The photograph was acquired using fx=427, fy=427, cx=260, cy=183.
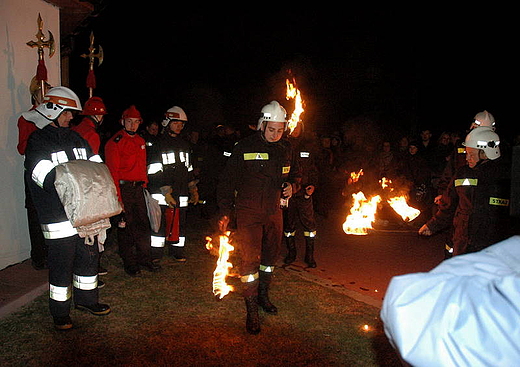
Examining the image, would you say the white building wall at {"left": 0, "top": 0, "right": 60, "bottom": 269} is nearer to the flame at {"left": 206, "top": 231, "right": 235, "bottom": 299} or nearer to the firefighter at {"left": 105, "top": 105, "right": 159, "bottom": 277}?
the firefighter at {"left": 105, "top": 105, "right": 159, "bottom": 277}

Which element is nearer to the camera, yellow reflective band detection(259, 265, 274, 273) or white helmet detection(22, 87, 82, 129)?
white helmet detection(22, 87, 82, 129)

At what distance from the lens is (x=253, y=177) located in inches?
191

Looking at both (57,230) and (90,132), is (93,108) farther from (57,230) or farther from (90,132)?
(57,230)

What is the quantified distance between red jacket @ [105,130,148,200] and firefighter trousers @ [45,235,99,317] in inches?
53.9

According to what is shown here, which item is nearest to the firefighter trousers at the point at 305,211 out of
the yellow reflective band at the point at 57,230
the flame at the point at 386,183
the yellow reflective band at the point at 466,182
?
the yellow reflective band at the point at 466,182

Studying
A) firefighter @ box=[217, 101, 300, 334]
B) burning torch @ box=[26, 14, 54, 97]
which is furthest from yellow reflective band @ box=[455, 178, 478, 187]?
burning torch @ box=[26, 14, 54, 97]

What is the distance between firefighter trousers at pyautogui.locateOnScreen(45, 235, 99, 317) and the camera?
14.3ft

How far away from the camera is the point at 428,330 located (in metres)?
1.30

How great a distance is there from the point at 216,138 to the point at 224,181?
239 inches

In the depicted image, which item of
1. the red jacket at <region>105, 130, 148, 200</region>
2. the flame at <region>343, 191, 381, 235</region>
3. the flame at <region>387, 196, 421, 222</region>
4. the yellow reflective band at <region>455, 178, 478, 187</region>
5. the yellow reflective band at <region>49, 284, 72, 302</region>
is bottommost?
the yellow reflective band at <region>49, 284, 72, 302</region>

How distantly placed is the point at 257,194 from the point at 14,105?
4.11m

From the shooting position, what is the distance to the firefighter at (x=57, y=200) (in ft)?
13.9

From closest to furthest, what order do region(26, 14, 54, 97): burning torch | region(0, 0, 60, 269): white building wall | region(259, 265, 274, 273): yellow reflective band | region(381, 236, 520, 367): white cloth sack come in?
region(381, 236, 520, 367): white cloth sack < region(259, 265, 274, 273): yellow reflective band < region(26, 14, 54, 97): burning torch < region(0, 0, 60, 269): white building wall

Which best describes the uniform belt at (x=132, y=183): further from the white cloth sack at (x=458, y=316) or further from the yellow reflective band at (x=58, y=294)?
the white cloth sack at (x=458, y=316)
